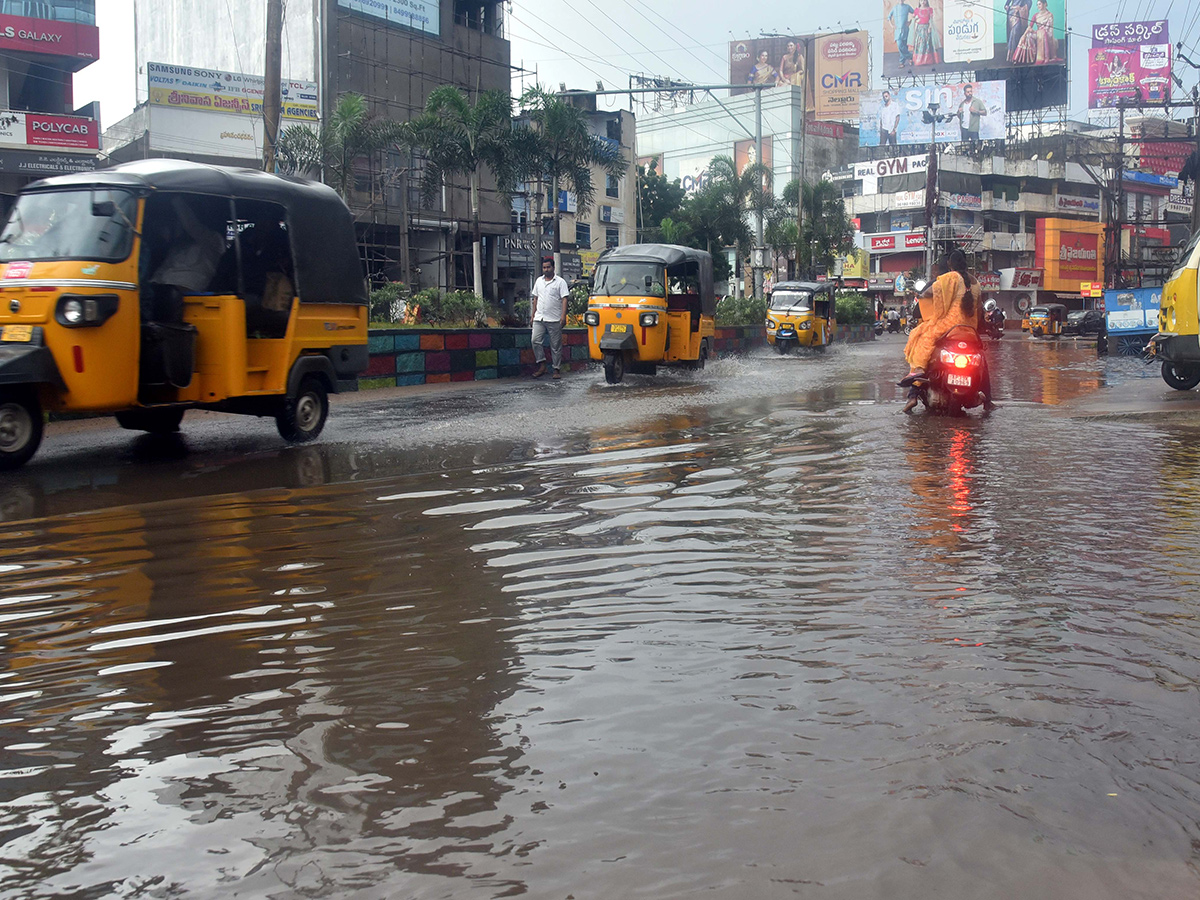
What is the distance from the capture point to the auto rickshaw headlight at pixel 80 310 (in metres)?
8.09

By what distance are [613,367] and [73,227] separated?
10.6 metres

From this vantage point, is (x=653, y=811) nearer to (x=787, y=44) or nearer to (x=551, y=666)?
(x=551, y=666)

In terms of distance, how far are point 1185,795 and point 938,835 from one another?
2.16 feet

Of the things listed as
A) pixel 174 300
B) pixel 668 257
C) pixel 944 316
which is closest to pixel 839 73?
pixel 668 257

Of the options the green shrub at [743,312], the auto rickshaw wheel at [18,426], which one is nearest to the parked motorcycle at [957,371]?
the auto rickshaw wheel at [18,426]

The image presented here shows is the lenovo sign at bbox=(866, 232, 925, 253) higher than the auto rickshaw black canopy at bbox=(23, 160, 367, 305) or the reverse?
higher

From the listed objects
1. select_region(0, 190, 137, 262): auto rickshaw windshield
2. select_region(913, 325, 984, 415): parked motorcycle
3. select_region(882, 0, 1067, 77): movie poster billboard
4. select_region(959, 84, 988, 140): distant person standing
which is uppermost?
select_region(882, 0, 1067, 77): movie poster billboard

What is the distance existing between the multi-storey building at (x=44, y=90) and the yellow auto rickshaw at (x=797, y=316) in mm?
21155

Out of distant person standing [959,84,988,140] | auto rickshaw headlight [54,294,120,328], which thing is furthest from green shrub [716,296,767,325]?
distant person standing [959,84,988,140]

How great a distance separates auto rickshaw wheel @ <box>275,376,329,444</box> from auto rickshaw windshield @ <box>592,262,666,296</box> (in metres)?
9.34

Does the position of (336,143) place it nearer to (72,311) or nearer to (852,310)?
(72,311)

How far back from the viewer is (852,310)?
2040 inches

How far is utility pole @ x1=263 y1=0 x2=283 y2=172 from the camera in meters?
17.5

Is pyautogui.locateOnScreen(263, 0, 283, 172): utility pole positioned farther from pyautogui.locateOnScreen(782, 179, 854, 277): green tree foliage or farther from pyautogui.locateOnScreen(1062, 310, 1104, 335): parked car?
pyautogui.locateOnScreen(1062, 310, 1104, 335): parked car
